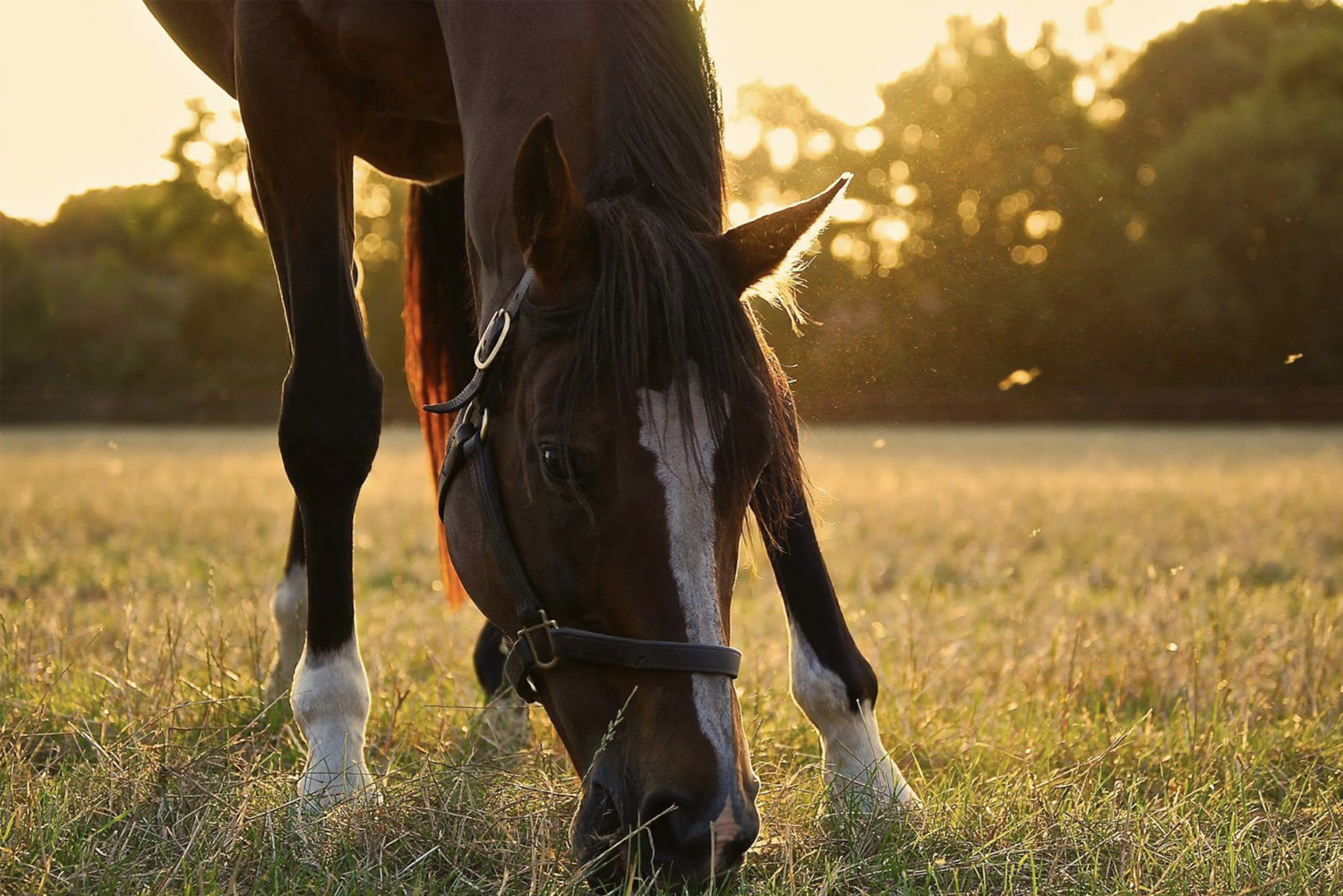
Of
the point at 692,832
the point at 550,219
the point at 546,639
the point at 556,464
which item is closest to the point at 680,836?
the point at 692,832

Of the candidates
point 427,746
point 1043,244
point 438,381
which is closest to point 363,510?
point 438,381

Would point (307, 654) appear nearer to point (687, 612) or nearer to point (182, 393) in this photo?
point (687, 612)

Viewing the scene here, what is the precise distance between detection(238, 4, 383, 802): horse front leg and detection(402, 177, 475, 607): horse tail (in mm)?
824

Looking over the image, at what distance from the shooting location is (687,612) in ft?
6.48

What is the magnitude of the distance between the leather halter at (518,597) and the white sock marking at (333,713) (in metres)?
0.67

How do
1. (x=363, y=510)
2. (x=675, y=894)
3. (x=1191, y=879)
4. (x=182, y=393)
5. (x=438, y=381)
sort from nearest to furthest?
(x=675, y=894), (x=1191, y=879), (x=438, y=381), (x=363, y=510), (x=182, y=393)

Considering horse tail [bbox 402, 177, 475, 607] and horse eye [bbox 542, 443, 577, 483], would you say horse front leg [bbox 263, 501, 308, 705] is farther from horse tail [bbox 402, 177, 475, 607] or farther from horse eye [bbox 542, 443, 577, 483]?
horse eye [bbox 542, 443, 577, 483]

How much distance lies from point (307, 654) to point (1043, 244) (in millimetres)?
26074

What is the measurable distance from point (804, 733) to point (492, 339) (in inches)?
62.1

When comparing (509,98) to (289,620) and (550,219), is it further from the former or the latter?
(289,620)

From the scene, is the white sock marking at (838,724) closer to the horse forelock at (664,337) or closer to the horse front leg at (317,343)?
the horse forelock at (664,337)

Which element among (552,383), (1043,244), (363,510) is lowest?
(363,510)

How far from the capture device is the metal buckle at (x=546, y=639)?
2.14 metres

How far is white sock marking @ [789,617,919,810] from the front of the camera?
2.72m
